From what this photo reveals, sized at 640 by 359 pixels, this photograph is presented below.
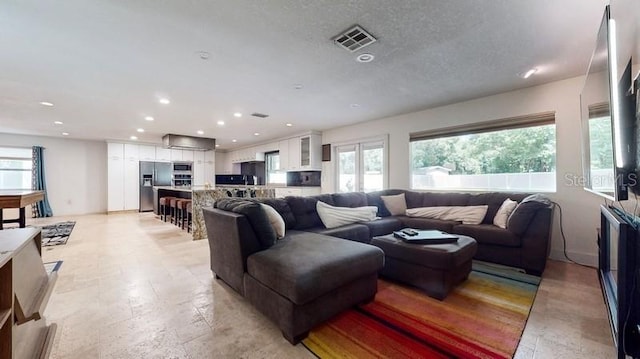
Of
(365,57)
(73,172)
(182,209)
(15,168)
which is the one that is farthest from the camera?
(73,172)

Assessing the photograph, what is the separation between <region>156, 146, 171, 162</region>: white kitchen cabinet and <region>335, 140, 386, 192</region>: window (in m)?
6.05

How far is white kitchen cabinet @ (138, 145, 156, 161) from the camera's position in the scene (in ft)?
26.3

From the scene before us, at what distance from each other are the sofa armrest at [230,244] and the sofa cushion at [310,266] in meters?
0.11

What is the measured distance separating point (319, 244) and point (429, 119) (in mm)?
3461

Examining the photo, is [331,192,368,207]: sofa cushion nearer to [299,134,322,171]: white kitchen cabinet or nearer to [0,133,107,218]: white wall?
[299,134,322,171]: white kitchen cabinet

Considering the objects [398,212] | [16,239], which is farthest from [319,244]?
[398,212]

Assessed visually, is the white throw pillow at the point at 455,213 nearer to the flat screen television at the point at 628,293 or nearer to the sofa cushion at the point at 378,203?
the sofa cushion at the point at 378,203

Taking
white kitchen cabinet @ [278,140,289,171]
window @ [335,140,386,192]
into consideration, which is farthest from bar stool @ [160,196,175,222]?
window @ [335,140,386,192]

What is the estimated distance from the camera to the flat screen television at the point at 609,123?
55.4 inches

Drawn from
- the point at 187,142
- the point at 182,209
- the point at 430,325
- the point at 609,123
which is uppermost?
the point at 187,142

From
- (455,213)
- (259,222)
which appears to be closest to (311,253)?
(259,222)

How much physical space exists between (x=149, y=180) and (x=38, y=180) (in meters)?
2.52

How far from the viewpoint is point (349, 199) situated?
150 inches

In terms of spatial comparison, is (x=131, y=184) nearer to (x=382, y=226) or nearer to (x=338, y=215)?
(x=338, y=215)
